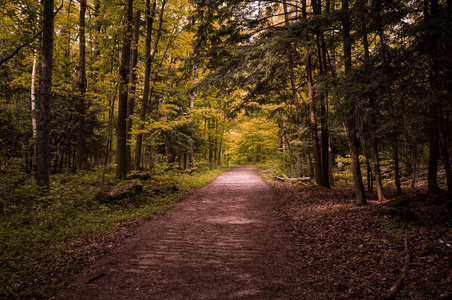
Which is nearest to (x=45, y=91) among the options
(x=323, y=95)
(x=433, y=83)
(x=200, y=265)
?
(x=200, y=265)

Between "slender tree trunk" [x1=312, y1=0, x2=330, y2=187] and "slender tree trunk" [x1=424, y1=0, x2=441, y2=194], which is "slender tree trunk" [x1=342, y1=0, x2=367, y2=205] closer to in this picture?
"slender tree trunk" [x1=312, y1=0, x2=330, y2=187]

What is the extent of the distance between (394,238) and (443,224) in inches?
41.4

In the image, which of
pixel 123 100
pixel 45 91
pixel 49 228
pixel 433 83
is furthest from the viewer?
pixel 123 100

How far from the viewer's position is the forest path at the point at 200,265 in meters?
3.20

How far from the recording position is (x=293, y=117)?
13141 mm

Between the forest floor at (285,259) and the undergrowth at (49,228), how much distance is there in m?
0.55

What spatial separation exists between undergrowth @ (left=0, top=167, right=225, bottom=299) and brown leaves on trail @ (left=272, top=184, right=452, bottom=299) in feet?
14.8

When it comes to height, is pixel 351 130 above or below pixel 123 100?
below

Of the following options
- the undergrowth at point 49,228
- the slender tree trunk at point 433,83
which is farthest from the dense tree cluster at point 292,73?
the undergrowth at point 49,228

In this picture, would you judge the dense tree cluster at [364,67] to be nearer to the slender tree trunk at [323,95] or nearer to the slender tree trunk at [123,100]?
the slender tree trunk at [323,95]

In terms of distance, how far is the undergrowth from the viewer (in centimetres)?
358

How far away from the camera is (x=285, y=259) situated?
4.15m

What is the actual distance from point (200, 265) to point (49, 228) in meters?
4.69

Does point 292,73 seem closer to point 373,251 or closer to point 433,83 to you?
point 433,83
